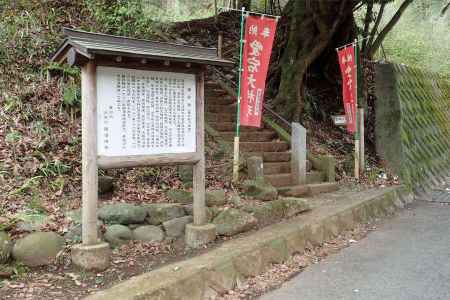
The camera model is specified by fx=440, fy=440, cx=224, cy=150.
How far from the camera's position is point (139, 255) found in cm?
460

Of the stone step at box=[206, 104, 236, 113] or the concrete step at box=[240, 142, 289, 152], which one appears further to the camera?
the stone step at box=[206, 104, 236, 113]

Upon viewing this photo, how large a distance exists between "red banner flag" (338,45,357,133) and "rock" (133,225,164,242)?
608 cm

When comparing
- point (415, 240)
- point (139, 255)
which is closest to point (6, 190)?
point (139, 255)

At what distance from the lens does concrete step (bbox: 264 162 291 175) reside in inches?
323

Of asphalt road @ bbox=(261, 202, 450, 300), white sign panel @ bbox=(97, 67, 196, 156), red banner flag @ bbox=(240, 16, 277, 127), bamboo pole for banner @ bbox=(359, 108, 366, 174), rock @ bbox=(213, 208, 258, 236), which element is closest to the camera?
white sign panel @ bbox=(97, 67, 196, 156)

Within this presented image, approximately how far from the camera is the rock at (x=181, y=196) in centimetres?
574

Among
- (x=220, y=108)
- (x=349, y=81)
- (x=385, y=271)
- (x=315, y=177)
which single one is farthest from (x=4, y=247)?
(x=349, y=81)

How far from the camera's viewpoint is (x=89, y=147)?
4.09 m

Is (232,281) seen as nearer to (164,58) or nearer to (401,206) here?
(164,58)

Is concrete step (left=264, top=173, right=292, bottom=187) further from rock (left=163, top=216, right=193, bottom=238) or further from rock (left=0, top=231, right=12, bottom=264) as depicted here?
rock (left=0, top=231, right=12, bottom=264)

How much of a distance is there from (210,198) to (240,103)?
226cm

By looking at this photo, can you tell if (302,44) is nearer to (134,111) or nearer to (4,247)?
(134,111)

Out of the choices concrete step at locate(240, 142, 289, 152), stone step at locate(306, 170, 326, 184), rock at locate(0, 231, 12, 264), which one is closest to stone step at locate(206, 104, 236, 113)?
concrete step at locate(240, 142, 289, 152)

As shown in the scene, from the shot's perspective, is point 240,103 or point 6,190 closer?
point 6,190
